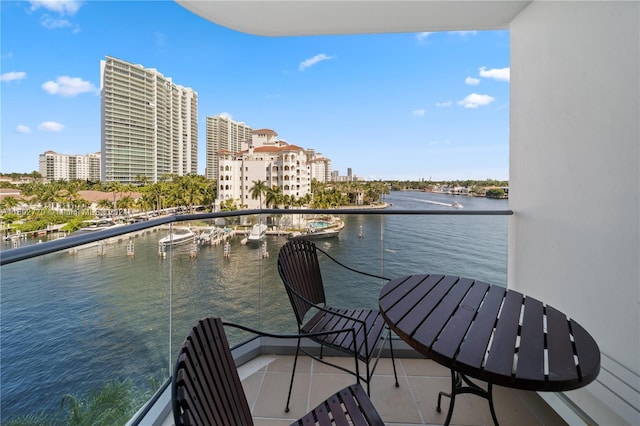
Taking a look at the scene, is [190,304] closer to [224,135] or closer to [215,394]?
[215,394]

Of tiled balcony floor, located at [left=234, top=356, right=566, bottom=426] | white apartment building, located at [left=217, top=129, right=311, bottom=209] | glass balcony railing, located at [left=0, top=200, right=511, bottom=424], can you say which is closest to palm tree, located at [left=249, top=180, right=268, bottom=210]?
white apartment building, located at [left=217, top=129, right=311, bottom=209]

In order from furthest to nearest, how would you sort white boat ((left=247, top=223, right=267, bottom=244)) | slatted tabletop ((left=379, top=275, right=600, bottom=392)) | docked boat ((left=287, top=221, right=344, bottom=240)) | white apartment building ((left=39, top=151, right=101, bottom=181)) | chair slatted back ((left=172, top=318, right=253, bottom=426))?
white apartment building ((left=39, top=151, right=101, bottom=181)) → white boat ((left=247, top=223, right=267, bottom=244)) → docked boat ((left=287, top=221, right=344, bottom=240)) → slatted tabletop ((left=379, top=275, right=600, bottom=392)) → chair slatted back ((left=172, top=318, right=253, bottom=426))

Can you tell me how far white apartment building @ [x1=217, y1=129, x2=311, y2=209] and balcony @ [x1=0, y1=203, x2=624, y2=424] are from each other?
109ft

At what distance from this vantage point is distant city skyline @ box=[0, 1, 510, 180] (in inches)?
1169

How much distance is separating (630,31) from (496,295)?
1.54 metres

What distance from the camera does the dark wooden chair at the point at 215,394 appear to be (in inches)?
26.4

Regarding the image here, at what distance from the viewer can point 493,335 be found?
1.20 m

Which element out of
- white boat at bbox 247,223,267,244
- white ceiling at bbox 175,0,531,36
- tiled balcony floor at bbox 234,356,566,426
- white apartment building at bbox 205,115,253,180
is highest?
white apartment building at bbox 205,115,253,180

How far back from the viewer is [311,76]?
3825 cm

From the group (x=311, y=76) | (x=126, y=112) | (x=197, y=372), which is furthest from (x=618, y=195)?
(x=126, y=112)

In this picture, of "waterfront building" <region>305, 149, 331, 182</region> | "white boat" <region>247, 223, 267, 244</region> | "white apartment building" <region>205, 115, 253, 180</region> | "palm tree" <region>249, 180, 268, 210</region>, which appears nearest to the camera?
"white boat" <region>247, 223, 267, 244</region>

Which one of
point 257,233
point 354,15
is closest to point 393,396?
point 257,233

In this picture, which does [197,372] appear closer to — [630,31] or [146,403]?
[146,403]

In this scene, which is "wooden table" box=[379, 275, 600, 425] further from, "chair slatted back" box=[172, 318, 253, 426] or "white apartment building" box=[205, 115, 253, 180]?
"white apartment building" box=[205, 115, 253, 180]
